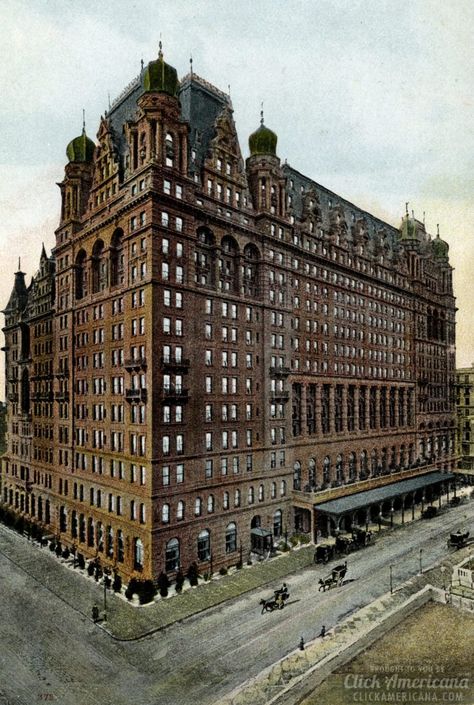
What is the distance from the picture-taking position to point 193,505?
5153 centimetres

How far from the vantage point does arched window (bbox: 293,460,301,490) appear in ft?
219

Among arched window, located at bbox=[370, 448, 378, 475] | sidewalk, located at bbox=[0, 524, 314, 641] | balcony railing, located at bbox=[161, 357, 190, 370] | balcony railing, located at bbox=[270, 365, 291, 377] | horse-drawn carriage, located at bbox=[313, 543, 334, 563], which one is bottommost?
sidewalk, located at bbox=[0, 524, 314, 641]

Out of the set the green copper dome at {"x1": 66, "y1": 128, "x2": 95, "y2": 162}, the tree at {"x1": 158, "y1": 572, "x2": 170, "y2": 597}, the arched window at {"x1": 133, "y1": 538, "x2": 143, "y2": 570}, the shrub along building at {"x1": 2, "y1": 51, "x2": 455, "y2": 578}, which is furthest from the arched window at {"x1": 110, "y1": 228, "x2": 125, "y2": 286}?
the tree at {"x1": 158, "y1": 572, "x2": 170, "y2": 597}

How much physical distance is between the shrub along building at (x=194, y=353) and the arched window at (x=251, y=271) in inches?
10.7

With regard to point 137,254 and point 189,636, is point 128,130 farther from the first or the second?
point 189,636

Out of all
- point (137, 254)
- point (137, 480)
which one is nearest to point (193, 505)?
point (137, 480)

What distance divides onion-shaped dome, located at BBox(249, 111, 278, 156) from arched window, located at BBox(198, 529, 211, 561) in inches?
1736

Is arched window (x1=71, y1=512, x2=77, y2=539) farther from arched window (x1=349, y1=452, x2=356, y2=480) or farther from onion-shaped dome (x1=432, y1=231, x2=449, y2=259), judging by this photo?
onion-shaped dome (x1=432, y1=231, x2=449, y2=259)

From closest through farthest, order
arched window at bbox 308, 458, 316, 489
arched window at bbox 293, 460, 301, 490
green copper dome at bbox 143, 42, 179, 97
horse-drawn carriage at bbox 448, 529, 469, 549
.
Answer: green copper dome at bbox 143, 42, 179, 97
horse-drawn carriage at bbox 448, 529, 469, 549
arched window at bbox 293, 460, 301, 490
arched window at bbox 308, 458, 316, 489

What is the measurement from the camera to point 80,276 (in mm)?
64312

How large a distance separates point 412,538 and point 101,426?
39.3 meters

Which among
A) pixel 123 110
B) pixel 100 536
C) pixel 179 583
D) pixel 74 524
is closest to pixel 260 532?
pixel 179 583

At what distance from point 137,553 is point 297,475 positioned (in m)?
24.8

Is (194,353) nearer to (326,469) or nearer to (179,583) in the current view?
(179,583)
